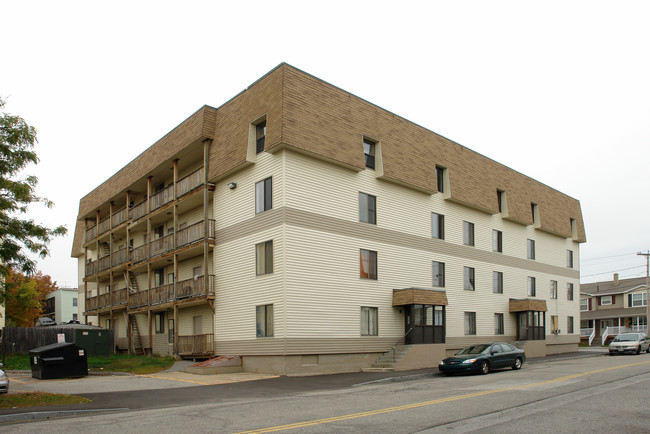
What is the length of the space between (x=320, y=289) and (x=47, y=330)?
1945 cm

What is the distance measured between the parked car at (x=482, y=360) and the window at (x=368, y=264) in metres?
5.66

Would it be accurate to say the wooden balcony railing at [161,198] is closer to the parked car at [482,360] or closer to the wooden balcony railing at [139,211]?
the wooden balcony railing at [139,211]

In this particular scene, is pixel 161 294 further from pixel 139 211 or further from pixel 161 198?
pixel 139 211

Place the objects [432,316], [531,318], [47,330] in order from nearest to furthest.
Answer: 1. [432,316]
2. [47,330]
3. [531,318]

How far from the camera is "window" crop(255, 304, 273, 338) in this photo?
2438 centimetres

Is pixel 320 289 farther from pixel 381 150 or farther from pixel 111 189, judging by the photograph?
pixel 111 189

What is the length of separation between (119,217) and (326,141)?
19860 millimetres

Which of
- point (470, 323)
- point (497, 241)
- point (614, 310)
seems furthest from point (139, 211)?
point (614, 310)

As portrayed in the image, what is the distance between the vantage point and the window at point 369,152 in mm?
28312

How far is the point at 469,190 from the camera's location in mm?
34344

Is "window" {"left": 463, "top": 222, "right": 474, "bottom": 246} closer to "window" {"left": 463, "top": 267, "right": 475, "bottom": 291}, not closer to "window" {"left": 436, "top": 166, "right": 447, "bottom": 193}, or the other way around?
"window" {"left": 463, "top": 267, "right": 475, "bottom": 291}

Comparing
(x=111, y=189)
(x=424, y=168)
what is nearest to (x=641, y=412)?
(x=424, y=168)

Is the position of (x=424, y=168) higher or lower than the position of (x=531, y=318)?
higher

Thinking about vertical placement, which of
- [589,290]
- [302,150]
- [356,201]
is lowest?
[589,290]
